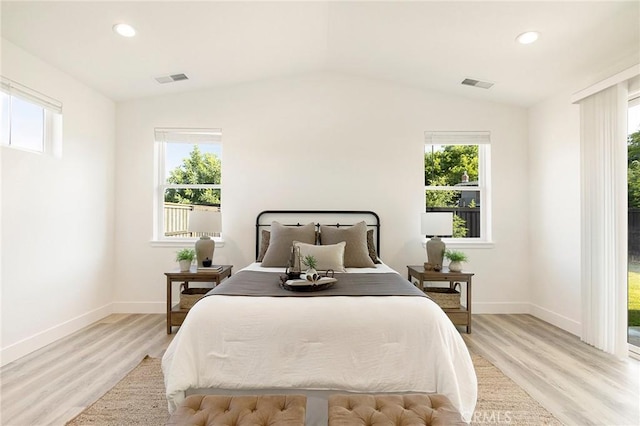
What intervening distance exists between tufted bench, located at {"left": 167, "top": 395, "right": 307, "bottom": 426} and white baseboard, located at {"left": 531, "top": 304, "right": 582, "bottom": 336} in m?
3.32

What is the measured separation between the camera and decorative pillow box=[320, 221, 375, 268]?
137 inches

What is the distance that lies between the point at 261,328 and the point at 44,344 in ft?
8.40

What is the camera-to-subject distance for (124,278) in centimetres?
425

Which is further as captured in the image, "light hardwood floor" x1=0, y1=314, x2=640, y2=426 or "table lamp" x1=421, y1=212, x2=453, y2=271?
"table lamp" x1=421, y1=212, x2=453, y2=271

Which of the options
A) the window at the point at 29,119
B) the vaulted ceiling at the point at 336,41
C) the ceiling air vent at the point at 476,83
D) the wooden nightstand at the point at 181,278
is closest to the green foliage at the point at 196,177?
the vaulted ceiling at the point at 336,41

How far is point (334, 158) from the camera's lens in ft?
14.2

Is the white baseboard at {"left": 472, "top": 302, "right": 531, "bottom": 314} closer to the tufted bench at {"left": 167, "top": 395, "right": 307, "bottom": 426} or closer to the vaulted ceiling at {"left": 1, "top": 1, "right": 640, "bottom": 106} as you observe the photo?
the vaulted ceiling at {"left": 1, "top": 1, "right": 640, "bottom": 106}

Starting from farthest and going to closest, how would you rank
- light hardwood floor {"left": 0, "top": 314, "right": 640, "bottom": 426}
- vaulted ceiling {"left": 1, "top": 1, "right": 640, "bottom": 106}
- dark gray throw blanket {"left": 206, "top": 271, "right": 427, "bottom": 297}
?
vaulted ceiling {"left": 1, "top": 1, "right": 640, "bottom": 106} < dark gray throw blanket {"left": 206, "top": 271, "right": 427, "bottom": 297} < light hardwood floor {"left": 0, "top": 314, "right": 640, "bottom": 426}

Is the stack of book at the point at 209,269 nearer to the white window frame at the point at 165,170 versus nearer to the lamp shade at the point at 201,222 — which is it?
the lamp shade at the point at 201,222

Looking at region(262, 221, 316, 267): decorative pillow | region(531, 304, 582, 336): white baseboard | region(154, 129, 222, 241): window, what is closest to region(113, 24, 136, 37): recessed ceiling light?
region(154, 129, 222, 241): window

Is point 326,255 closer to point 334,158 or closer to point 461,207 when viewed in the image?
Result: point 334,158

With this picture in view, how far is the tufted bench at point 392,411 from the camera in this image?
1370mm

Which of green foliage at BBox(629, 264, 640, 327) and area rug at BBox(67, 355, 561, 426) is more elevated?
green foliage at BBox(629, 264, 640, 327)

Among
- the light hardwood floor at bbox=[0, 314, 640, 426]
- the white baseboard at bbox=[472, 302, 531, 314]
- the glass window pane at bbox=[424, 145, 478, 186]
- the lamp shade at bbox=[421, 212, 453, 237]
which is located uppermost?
the glass window pane at bbox=[424, 145, 478, 186]
